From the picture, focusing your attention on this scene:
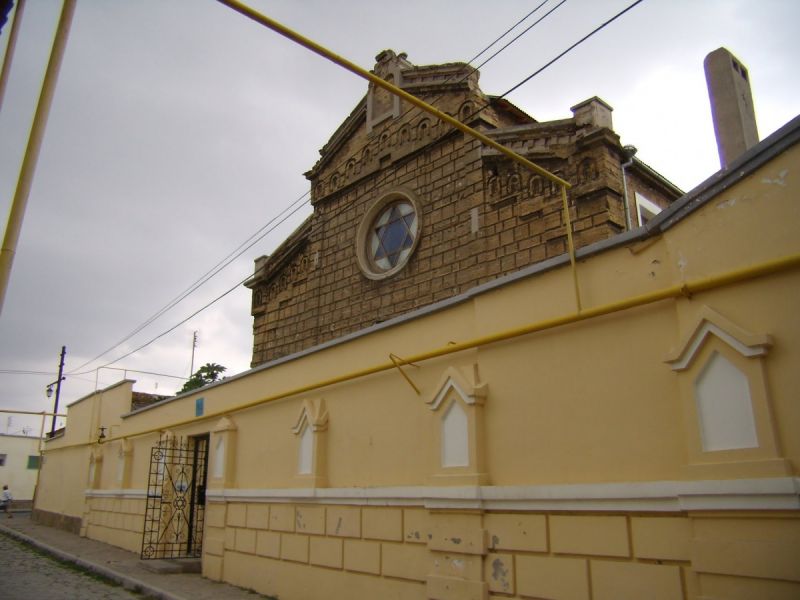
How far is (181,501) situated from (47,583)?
267 centimetres

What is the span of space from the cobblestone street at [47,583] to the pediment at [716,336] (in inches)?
340

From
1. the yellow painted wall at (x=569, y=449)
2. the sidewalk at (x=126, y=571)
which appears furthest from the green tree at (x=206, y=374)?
the yellow painted wall at (x=569, y=449)

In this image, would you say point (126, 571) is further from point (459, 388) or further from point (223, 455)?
point (459, 388)

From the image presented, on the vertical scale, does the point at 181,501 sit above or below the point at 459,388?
below

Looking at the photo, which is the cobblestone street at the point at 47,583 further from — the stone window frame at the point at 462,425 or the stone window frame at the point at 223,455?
the stone window frame at the point at 462,425

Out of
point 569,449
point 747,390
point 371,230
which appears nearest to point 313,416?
point 569,449

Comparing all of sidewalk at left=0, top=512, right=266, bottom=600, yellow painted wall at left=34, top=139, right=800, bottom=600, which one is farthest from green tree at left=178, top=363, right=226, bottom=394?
yellow painted wall at left=34, top=139, right=800, bottom=600

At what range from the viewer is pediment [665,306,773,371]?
14.5 ft

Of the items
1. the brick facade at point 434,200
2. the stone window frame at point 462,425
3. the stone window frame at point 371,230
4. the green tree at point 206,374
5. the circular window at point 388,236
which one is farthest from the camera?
the green tree at point 206,374

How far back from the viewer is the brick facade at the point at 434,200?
1080cm

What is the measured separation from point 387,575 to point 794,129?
5714mm

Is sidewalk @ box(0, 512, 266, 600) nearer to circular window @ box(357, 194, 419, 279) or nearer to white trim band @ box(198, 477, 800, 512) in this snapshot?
white trim band @ box(198, 477, 800, 512)

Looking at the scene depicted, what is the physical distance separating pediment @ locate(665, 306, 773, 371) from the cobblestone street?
864 cm

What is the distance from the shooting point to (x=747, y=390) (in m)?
4.49
